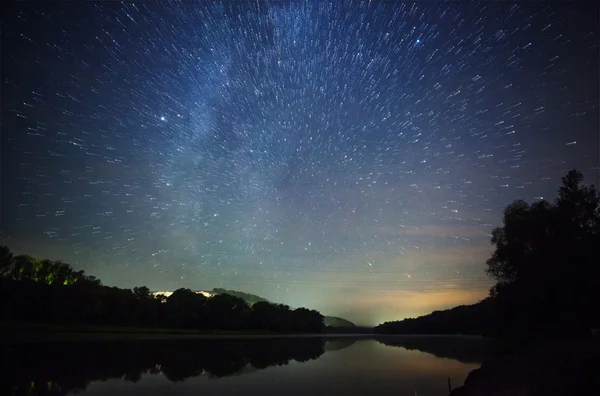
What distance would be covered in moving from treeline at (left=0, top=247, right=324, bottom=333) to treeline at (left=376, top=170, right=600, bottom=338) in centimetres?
8954

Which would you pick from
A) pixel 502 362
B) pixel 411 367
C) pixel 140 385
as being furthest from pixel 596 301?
pixel 140 385

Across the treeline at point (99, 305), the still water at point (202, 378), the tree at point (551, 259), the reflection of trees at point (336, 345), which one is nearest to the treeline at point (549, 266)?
the tree at point (551, 259)

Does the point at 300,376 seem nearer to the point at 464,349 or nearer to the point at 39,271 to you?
the point at 464,349

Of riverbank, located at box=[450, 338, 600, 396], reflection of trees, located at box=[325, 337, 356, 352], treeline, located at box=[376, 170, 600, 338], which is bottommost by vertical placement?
riverbank, located at box=[450, 338, 600, 396]

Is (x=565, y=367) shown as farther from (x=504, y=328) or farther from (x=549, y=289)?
(x=504, y=328)

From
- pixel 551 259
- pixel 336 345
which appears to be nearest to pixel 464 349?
pixel 336 345

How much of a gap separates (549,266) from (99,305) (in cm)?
9587

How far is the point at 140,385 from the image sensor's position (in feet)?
91.5

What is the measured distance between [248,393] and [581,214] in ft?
151

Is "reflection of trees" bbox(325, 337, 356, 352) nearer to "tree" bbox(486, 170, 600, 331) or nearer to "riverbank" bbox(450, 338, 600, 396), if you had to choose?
"tree" bbox(486, 170, 600, 331)

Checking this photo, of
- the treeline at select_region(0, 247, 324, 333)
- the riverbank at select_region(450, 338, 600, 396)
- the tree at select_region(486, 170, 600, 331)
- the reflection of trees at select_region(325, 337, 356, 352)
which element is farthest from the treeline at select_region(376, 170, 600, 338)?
the treeline at select_region(0, 247, 324, 333)

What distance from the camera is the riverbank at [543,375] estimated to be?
15045 millimetres

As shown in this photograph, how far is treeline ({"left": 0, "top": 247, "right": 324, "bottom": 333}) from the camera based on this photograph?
93.0 meters

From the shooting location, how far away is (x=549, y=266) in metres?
46.1
